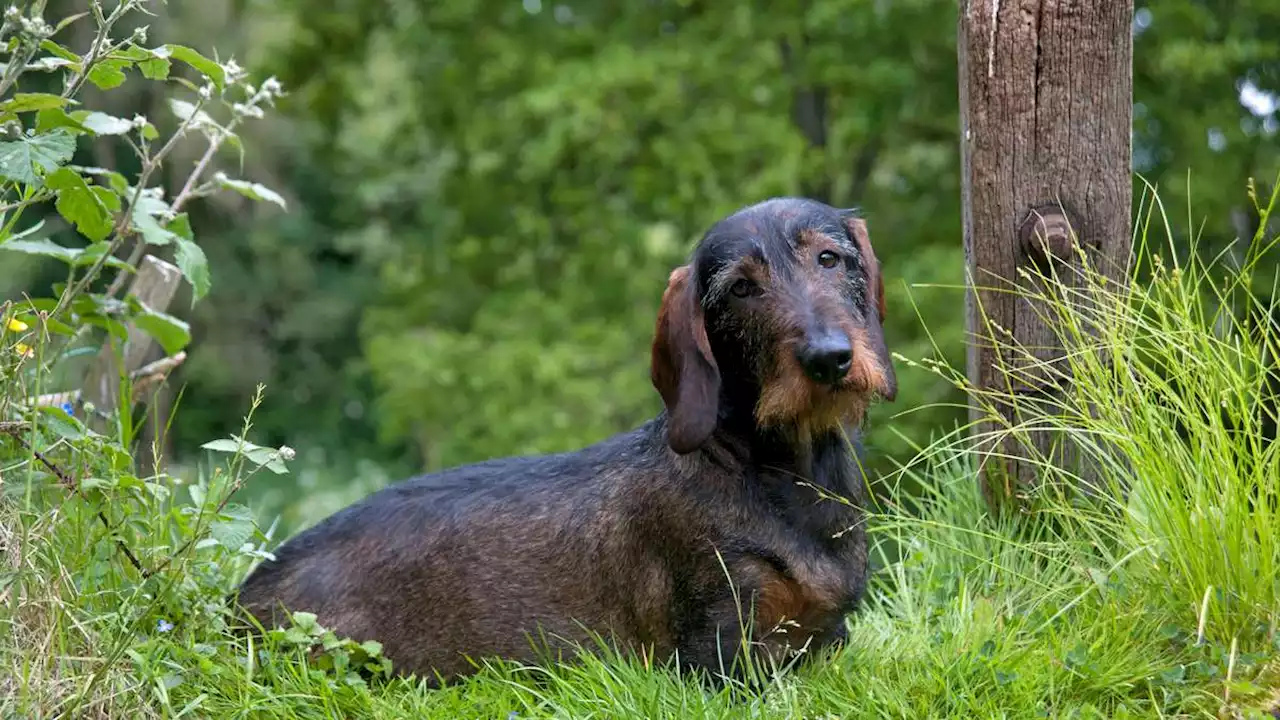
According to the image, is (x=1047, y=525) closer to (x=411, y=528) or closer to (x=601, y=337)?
(x=411, y=528)

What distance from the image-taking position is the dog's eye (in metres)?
4.22

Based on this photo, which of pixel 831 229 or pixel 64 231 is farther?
pixel 64 231

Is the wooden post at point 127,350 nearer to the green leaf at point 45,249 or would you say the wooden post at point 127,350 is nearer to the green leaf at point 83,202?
the green leaf at point 45,249

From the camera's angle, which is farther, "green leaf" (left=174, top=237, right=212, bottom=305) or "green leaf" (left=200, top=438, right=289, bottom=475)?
"green leaf" (left=174, top=237, right=212, bottom=305)

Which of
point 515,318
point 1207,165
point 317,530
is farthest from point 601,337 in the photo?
point 317,530

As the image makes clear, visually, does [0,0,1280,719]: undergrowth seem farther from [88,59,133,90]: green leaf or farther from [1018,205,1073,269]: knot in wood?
[1018,205,1073,269]: knot in wood

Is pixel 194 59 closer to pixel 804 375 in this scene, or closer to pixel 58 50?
pixel 58 50

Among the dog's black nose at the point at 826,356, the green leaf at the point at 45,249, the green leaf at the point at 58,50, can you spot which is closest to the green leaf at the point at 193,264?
the green leaf at the point at 45,249

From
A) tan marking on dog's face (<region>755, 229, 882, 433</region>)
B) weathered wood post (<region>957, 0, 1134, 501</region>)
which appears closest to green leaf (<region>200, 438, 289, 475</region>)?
tan marking on dog's face (<region>755, 229, 882, 433</region>)

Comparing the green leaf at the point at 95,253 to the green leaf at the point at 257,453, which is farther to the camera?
the green leaf at the point at 95,253

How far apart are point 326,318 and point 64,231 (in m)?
5.49

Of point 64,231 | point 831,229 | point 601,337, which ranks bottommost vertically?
point 601,337

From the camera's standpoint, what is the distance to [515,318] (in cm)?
1426

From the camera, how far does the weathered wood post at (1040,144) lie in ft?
15.6
